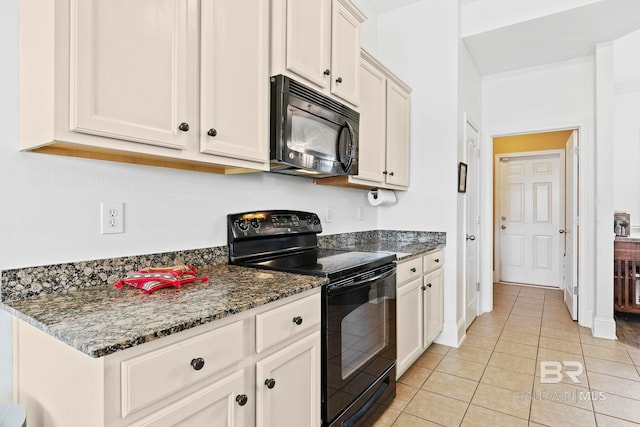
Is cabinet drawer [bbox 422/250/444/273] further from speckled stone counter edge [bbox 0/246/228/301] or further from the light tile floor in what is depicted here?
speckled stone counter edge [bbox 0/246/228/301]

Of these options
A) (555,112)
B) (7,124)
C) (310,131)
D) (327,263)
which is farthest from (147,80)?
(555,112)

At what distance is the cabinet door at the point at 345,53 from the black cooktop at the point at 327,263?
2.99 feet

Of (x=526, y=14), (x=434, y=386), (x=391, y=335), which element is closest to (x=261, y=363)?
(x=391, y=335)

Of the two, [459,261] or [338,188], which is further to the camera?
[459,261]

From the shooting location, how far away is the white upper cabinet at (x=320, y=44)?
1.58 metres

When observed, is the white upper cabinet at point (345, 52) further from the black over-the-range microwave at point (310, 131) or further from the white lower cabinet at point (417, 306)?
the white lower cabinet at point (417, 306)

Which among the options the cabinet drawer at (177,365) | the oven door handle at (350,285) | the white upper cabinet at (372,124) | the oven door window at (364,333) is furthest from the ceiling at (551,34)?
the cabinet drawer at (177,365)

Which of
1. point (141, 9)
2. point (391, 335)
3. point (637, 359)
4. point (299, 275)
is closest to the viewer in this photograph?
point (141, 9)

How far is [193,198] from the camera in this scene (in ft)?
5.32

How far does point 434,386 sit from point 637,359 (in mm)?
1729

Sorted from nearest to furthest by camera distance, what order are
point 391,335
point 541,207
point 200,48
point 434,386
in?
point 200,48, point 391,335, point 434,386, point 541,207

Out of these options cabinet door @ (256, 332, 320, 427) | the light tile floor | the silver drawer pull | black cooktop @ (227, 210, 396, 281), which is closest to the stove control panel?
black cooktop @ (227, 210, 396, 281)

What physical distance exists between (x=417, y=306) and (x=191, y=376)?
186 centimetres

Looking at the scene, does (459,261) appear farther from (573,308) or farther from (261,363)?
(261,363)
